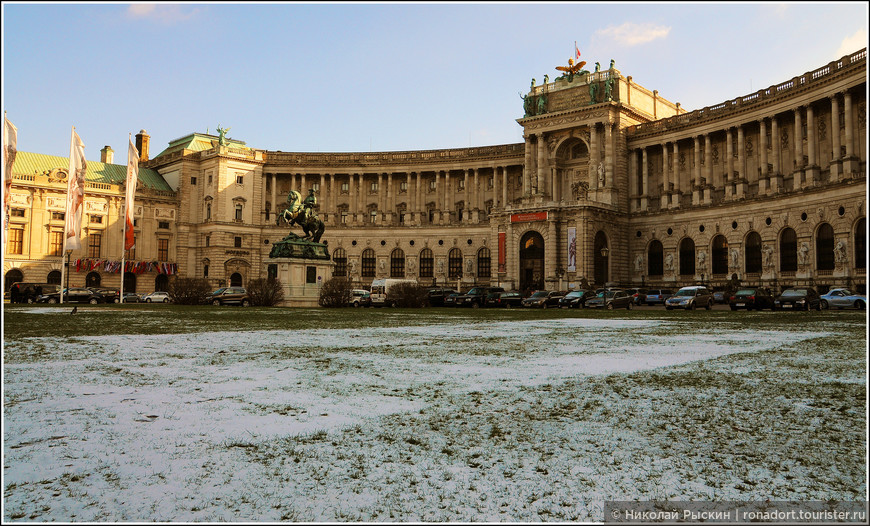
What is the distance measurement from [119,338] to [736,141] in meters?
63.8

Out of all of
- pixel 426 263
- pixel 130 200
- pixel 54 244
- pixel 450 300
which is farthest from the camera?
pixel 426 263

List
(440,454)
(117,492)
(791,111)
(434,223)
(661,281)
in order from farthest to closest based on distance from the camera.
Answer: (434,223), (661,281), (791,111), (440,454), (117,492)

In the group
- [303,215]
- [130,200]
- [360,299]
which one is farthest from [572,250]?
[130,200]

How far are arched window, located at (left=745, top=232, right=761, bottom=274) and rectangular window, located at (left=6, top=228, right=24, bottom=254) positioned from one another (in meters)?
77.5

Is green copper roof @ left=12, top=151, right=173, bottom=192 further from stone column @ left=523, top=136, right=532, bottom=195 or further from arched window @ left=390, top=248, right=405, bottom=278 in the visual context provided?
stone column @ left=523, top=136, right=532, bottom=195

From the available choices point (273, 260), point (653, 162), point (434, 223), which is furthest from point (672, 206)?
point (273, 260)

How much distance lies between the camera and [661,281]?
66.9 m

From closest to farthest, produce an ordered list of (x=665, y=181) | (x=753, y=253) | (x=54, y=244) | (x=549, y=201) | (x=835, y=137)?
(x=835, y=137), (x=753, y=253), (x=665, y=181), (x=549, y=201), (x=54, y=244)

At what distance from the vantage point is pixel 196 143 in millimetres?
89562

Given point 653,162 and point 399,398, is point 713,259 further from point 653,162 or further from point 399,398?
point 399,398

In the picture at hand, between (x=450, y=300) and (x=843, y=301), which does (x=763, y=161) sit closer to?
(x=843, y=301)

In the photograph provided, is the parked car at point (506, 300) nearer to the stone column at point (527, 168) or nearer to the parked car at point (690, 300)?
the parked car at point (690, 300)

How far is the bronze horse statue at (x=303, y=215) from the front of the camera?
4181 cm

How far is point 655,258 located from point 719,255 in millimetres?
7487
